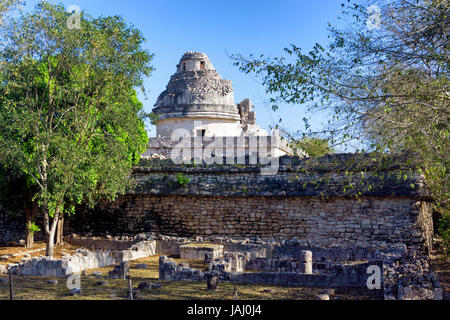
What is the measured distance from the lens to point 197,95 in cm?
2756

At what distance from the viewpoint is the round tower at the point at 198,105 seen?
27.3m

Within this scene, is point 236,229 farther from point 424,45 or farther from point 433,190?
point 424,45

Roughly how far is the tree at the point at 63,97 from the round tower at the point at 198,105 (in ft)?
34.2

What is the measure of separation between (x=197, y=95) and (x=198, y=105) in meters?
0.70

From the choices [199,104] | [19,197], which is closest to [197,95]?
[199,104]

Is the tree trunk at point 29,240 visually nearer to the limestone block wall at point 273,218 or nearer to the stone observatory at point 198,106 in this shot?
the limestone block wall at point 273,218

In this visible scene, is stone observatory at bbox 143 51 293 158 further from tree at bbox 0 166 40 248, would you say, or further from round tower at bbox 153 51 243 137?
tree at bbox 0 166 40 248

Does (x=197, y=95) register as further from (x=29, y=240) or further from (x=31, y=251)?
(x=31, y=251)

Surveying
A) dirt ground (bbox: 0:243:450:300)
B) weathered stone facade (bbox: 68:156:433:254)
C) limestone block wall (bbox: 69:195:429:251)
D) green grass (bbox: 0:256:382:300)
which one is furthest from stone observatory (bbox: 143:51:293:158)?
green grass (bbox: 0:256:382:300)

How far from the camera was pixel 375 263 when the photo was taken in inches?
464

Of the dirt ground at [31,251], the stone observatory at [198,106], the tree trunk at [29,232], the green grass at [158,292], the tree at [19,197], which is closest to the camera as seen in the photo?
the green grass at [158,292]

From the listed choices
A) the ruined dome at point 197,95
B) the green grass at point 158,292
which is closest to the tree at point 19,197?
the green grass at point 158,292
